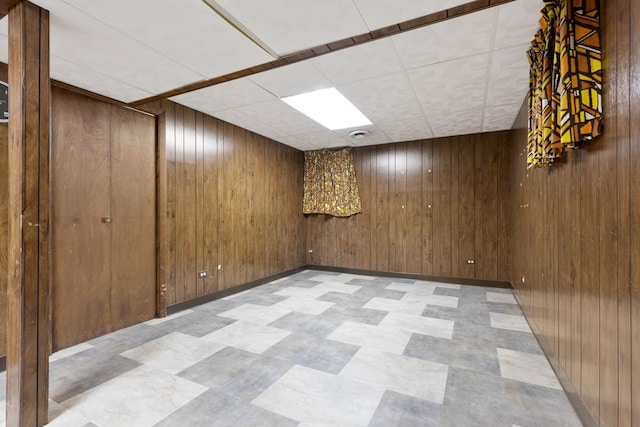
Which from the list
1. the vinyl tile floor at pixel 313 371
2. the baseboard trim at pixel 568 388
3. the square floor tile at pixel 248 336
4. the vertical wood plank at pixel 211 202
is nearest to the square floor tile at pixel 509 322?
the vinyl tile floor at pixel 313 371

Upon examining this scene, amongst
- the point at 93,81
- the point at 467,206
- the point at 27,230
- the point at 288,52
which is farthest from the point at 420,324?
the point at 93,81

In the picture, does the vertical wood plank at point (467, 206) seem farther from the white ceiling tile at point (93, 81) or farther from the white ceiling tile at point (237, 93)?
the white ceiling tile at point (93, 81)

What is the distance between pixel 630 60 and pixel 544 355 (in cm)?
252

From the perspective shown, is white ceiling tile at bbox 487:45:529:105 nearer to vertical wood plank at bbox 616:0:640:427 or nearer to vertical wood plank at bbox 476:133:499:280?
vertical wood plank at bbox 616:0:640:427

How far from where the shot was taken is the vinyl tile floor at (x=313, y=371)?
1896mm

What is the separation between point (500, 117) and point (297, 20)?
3.65m

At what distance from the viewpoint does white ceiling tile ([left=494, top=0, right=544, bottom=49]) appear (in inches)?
77.2

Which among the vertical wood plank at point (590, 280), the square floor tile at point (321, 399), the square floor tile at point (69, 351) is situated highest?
the vertical wood plank at point (590, 280)

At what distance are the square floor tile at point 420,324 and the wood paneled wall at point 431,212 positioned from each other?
89.1 inches

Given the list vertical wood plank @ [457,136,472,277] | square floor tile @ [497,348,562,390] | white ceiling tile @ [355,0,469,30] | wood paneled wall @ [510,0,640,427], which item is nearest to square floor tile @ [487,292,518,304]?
vertical wood plank @ [457,136,472,277]

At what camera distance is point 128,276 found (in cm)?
345

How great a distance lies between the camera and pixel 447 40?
2340 mm

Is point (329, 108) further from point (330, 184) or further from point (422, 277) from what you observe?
point (422, 277)

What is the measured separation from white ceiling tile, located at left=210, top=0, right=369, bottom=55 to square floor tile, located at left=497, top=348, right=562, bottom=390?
9.63ft
